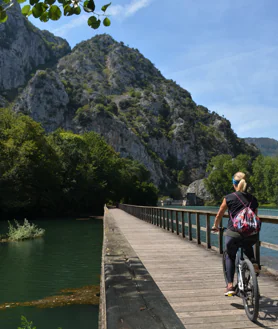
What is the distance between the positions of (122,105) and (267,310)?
497 ft

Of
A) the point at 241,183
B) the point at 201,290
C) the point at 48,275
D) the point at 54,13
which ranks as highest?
the point at 54,13

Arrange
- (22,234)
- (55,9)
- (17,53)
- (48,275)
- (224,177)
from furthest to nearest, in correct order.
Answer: (17,53) < (224,177) < (22,234) < (48,275) < (55,9)

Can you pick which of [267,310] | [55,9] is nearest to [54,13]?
[55,9]

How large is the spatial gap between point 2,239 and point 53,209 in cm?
2660

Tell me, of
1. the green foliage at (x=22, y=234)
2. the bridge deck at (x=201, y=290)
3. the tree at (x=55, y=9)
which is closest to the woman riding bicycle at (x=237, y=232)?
the bridge deck at (x=201, y=290)

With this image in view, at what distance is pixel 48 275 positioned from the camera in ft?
37.4

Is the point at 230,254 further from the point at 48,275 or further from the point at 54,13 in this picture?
the point at 48,275

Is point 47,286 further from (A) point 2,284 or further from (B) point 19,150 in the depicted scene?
(B) point 19,150

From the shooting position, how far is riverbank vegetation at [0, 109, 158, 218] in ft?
122

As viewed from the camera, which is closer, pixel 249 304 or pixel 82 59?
pixel 249 304

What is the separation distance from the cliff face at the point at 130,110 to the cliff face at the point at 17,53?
2965 millimetres

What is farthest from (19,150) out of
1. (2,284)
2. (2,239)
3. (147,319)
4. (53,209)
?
(147,319)

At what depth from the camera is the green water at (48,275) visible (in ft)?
23.9

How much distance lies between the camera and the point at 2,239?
798 inches
